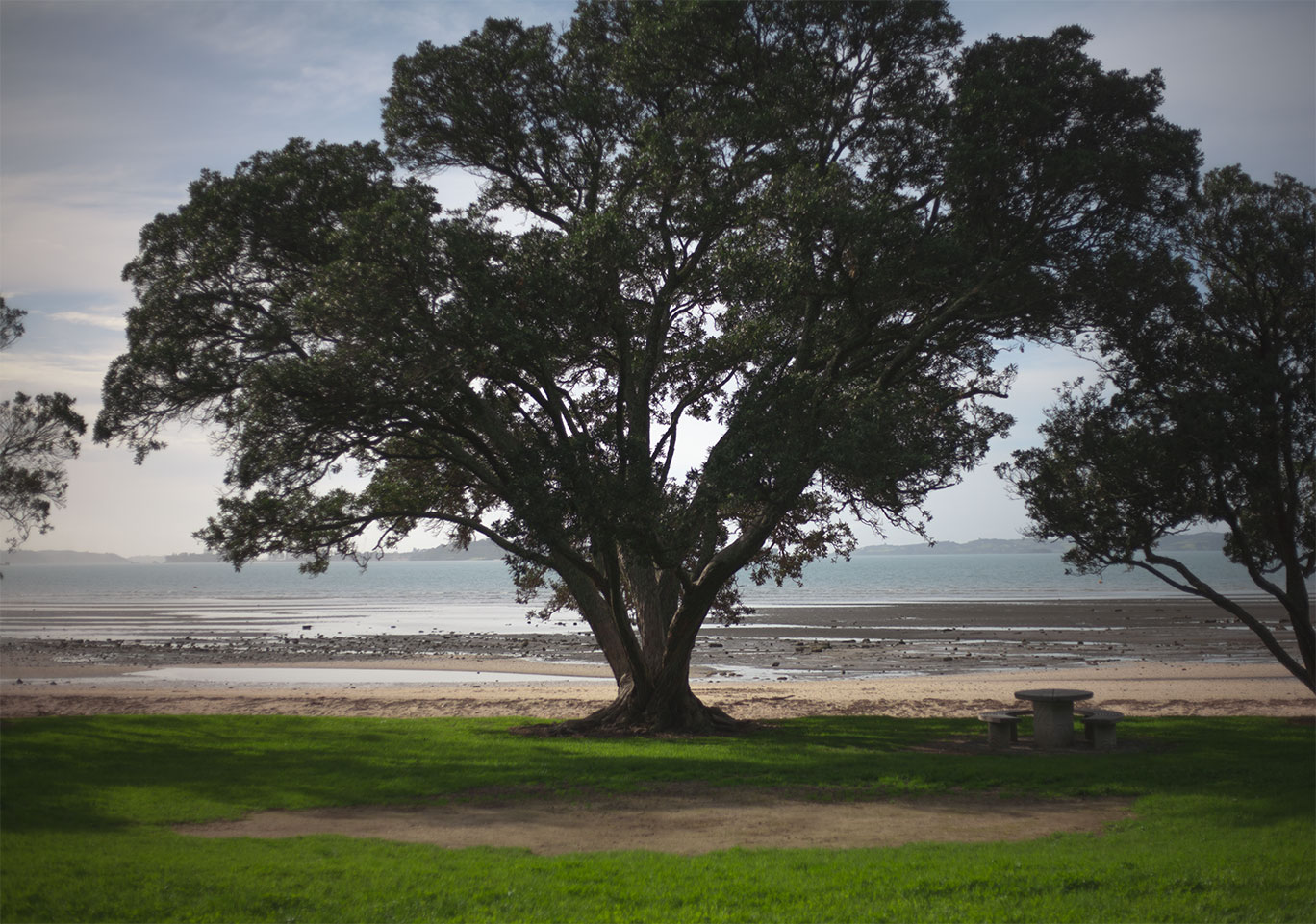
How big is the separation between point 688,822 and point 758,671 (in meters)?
25.3

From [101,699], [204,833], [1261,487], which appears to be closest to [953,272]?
[1261,487]

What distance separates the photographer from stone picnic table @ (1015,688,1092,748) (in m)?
15.4

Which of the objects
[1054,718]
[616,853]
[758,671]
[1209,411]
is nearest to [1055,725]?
[1054,718]

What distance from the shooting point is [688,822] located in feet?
34.0

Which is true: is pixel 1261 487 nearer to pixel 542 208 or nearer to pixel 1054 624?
pixel 542 208

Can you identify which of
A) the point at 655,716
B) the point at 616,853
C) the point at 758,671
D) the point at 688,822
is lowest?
the point at 758,671

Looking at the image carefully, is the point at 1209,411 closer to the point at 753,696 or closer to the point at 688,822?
the point at 688,822

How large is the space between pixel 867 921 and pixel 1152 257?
1276 cm

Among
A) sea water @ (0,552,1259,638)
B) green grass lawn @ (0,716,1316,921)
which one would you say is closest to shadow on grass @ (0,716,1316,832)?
green grass lawn @ (0,716,1316,921)

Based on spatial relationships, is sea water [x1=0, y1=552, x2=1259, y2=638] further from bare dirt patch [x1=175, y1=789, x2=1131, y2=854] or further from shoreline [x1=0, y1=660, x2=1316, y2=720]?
bare dirt patch [x1=175, y1=789, x2=1131, y2=854]

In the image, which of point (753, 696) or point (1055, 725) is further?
point (753, 696)

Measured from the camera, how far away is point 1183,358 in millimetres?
16188

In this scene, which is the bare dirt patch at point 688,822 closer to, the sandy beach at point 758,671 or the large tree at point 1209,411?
the large tree at point 1209,411

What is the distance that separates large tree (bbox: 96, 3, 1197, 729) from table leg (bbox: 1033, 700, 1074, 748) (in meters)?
4.16
